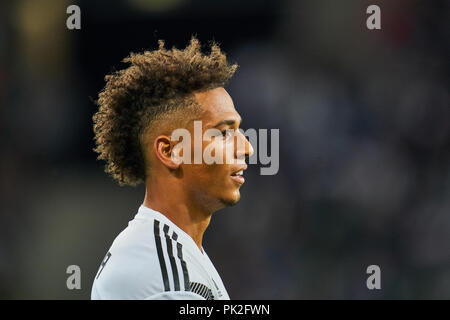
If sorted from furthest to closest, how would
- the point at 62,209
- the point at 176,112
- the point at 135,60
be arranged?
1. the point at 62,209
2. the point at 135,60
3. the point at 176,112

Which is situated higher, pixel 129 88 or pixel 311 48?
pixel 311 48

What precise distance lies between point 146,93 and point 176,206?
509 millimetres

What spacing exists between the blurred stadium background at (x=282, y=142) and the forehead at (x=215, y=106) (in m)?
2.95

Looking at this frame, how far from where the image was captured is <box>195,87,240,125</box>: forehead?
2545 millimetres

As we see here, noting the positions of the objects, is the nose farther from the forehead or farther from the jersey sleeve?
the jersey sleeve

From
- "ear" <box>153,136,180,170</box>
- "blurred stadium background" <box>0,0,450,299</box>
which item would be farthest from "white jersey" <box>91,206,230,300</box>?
"blurred stadium background" <box>0,0,450,299</box>

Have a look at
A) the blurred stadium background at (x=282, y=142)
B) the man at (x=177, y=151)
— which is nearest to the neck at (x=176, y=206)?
the man at (x=177, y=151)

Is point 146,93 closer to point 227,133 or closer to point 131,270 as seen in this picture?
point 227,133

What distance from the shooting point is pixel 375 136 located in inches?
222

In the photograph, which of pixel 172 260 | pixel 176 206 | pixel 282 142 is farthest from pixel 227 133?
pixel 282 142

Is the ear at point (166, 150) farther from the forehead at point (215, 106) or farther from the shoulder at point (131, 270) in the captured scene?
the shoulder at point (131, 270)
